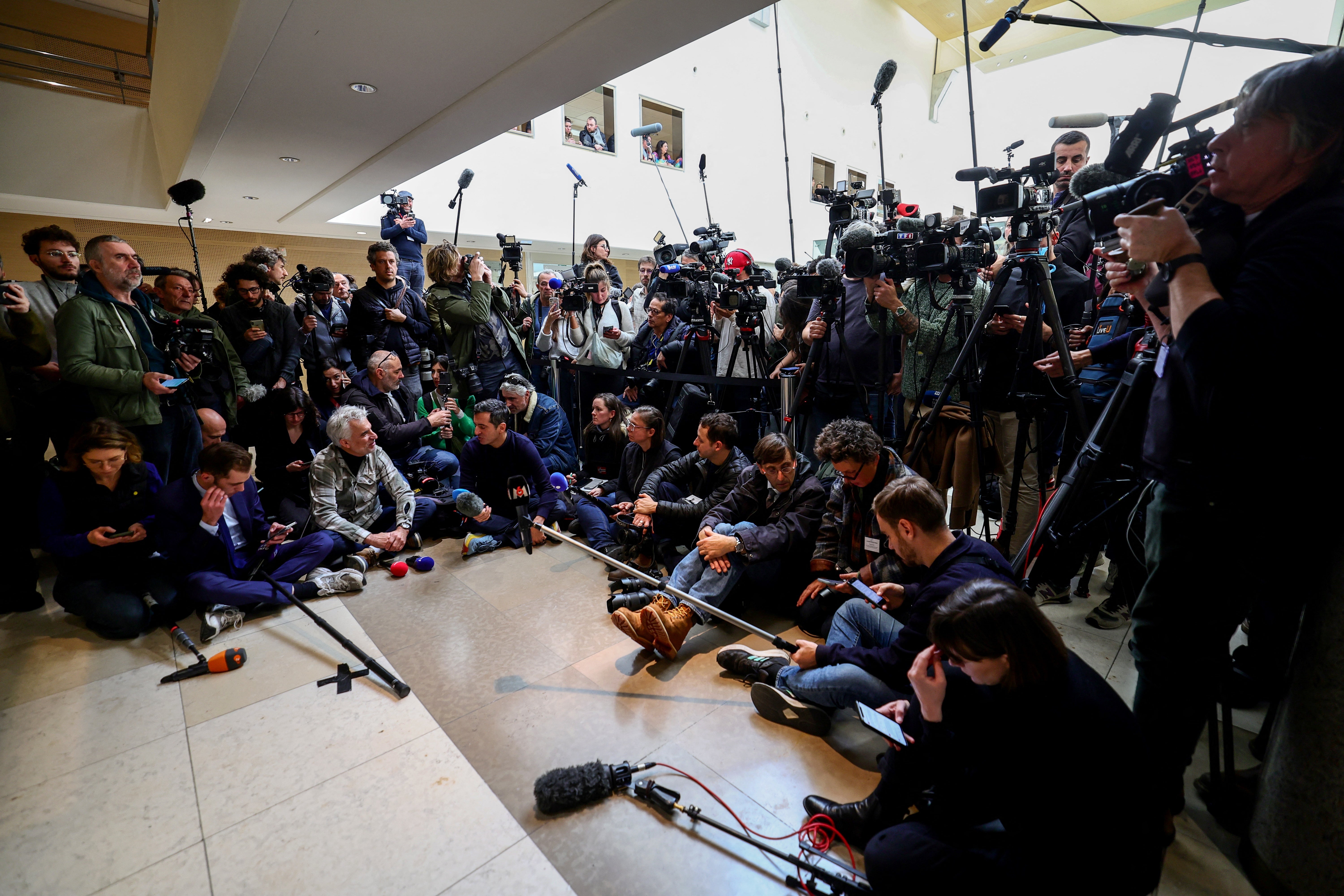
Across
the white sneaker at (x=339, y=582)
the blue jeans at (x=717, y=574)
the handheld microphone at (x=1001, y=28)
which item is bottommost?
the white sneaker at (x=339, y=582)

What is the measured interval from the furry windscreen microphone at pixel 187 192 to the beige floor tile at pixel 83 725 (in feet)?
9.10

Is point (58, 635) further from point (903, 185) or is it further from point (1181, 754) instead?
point (903, 185)

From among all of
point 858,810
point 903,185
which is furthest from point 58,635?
point 903,185

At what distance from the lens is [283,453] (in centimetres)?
358

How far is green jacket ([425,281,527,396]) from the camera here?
4.21m

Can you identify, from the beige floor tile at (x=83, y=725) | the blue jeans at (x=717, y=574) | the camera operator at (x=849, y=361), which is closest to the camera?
the beige floor tile at (x=83, y=725)

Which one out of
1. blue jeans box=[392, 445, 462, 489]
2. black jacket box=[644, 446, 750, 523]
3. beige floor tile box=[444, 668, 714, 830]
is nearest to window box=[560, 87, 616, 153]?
blue jeans box=[392, 445, 462, 489]

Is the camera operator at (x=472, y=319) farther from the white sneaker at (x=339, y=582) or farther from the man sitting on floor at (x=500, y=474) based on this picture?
the white sneaker at (x=339, y=582)

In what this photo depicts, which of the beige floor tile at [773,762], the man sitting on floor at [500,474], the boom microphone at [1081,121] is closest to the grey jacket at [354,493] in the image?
the man sitting on floor at [500,474]

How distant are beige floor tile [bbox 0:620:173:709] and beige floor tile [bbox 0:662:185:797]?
6 cm

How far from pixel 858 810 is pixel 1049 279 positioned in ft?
6.62

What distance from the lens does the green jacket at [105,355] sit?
278 centimetres

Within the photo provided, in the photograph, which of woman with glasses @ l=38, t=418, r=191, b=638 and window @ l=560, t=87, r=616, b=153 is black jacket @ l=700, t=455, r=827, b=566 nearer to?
woman with glasses @ l=38, t=418, r=191, b=638

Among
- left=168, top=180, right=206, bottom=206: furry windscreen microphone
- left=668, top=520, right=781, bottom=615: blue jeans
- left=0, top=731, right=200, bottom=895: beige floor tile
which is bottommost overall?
left=0, top=731, right=200, bottom=895: beige floor tile
